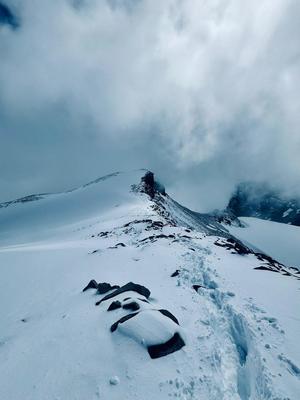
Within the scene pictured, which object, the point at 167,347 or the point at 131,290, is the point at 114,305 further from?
the point at 167,347

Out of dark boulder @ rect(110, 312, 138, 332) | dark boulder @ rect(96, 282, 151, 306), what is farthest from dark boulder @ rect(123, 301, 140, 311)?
dark boulder @ rect(96, 282, 151, 306)

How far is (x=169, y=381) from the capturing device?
18.8 feet

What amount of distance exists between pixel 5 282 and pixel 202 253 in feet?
36.4

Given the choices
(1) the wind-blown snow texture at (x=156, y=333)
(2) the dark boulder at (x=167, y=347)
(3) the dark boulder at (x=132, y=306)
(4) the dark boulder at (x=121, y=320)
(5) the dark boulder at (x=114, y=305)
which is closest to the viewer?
(1) the wind-blown snow texture at (x=156, y=333)

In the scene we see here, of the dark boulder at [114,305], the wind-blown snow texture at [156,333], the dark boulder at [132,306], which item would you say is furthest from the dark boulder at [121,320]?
the dark boulder at [114,305]

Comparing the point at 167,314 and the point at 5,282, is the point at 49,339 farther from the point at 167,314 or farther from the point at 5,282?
the point at 5,282

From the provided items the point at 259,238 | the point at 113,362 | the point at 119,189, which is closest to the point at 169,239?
the point at 113,362

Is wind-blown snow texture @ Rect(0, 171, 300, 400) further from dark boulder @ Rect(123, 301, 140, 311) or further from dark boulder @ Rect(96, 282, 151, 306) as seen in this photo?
dark boulder @ Rect(96, 282, 151, 306)

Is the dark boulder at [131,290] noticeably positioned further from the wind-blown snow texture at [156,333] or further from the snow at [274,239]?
the snow at [274,239]

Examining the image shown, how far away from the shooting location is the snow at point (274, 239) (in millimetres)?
125812

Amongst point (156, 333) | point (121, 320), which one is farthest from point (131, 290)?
point (156, 333)

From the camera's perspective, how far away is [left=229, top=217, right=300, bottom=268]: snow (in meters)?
126

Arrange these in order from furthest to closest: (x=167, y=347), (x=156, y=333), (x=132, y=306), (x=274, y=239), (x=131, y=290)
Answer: (x=274, y=239) < (x=131, y=290) < (x=132, y=306) < (x=156, y=333) < (x=167, y=347)

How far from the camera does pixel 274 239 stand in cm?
15250
